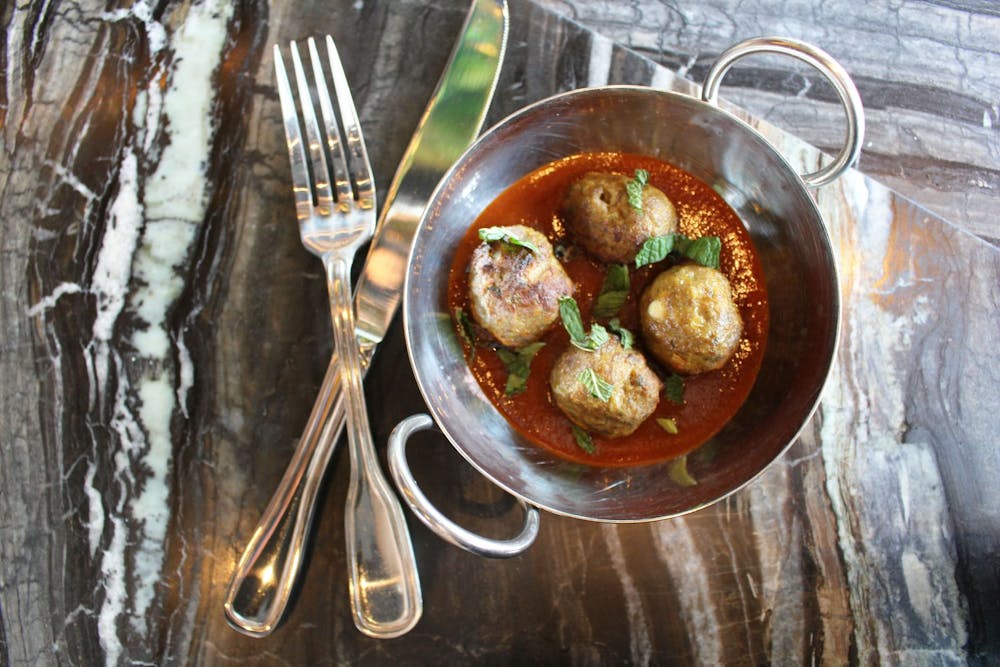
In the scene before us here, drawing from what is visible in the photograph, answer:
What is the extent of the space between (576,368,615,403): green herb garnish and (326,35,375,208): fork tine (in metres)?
0.86

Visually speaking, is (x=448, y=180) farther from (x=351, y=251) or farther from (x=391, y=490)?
(x=391, y=490)

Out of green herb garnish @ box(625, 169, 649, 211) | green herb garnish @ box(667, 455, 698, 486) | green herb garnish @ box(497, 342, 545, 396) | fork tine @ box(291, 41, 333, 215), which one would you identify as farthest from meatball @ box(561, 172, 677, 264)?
fork tine @ box(291, 41, 333, 215)

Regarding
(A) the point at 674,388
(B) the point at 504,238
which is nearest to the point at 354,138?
(B) the point at 504,238

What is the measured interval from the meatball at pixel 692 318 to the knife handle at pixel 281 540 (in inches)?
38.0

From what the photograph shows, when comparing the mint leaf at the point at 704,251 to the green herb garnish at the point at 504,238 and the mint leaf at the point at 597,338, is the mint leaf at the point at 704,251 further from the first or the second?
the green herb garnish at the point at 504,238

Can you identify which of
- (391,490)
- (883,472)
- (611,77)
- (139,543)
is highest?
(611,77)

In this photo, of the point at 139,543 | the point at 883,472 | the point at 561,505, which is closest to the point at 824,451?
the point at 883,472

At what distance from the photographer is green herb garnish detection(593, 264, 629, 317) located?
235 centimetres

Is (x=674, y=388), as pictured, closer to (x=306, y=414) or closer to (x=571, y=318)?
(x=571, y=318)

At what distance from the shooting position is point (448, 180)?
2.29 m

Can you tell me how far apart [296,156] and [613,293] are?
106 centimetres

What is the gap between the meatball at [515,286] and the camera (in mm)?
2242

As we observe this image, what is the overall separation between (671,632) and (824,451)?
2.44ft

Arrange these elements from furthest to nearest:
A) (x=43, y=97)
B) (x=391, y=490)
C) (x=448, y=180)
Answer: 1. (x=43, y=97)
2. (x=391, y=490)
3. (x=448, y=180)
